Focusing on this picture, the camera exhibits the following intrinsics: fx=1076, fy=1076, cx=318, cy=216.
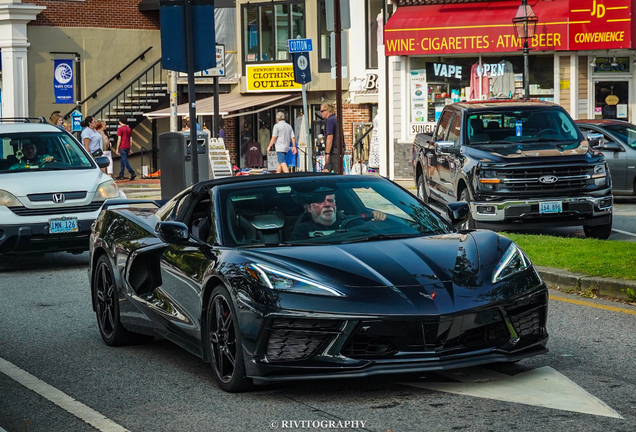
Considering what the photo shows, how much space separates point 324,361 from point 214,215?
5.20ft

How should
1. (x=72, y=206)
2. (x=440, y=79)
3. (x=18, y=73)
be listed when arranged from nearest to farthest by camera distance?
(x=72, y=206) < (x=440, y=79) < (x=18, y=73)

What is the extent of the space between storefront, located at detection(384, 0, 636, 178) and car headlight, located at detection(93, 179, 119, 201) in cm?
1740

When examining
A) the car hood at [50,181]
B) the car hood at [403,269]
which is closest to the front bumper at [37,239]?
the car hood at [50,181]

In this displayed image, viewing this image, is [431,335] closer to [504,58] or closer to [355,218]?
[355,218]

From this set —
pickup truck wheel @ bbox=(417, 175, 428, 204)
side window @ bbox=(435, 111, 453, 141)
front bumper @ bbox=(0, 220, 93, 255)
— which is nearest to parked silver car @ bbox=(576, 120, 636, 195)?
pickup truck wheel @ bbox=(417, 175, 428, 204)

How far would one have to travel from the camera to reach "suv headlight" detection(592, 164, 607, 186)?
1415cm

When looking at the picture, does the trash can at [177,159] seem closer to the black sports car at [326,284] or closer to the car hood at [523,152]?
the car hood at [523,152]

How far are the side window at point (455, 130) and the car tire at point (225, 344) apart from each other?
946cm

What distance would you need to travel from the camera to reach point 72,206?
13.1 m

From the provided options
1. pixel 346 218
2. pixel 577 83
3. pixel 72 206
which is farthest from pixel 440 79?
pixel 346 218

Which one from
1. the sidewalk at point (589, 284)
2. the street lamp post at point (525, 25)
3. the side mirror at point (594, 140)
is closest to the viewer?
the sidewalk at point (589, 284)

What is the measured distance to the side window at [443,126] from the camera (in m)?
16.3

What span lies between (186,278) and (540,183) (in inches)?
321

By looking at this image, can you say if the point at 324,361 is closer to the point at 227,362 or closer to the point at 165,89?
the point at 227,362
